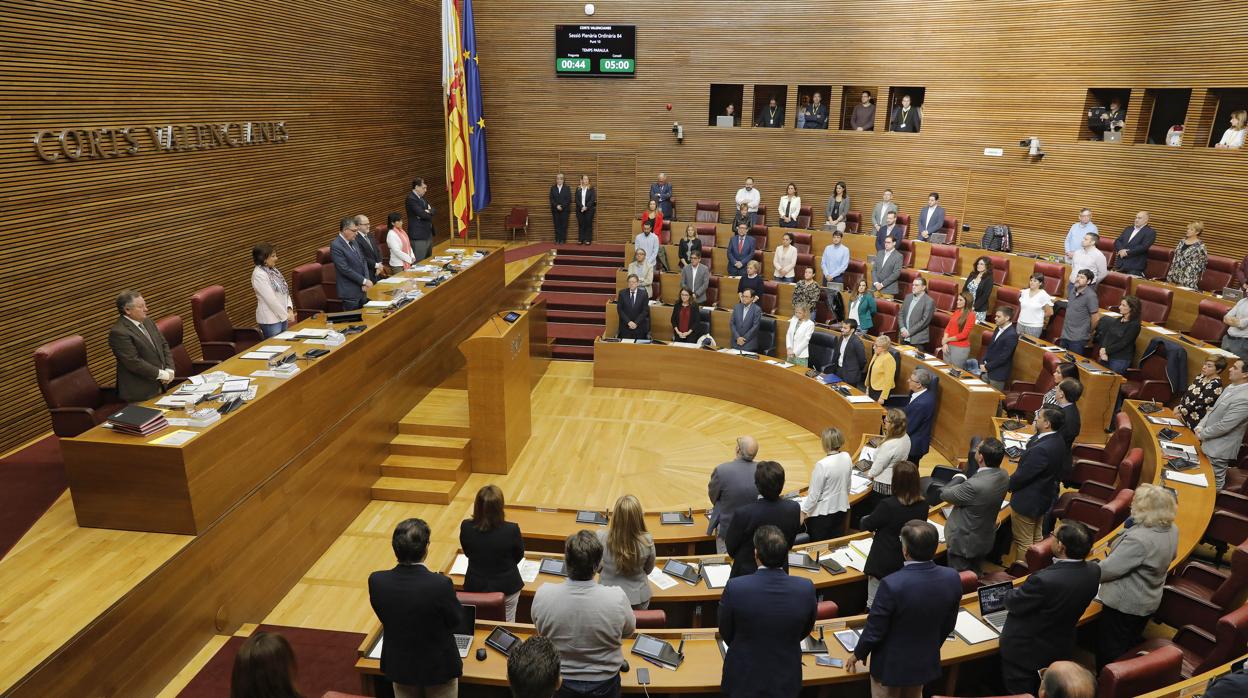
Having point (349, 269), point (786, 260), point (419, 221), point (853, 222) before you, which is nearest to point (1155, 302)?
point (786, 260)

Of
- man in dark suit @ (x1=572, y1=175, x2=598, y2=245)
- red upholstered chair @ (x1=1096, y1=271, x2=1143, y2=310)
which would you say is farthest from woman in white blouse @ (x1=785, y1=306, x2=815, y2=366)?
man in dark suit @ (x1=572, y1=175, x2=598, y2=245)

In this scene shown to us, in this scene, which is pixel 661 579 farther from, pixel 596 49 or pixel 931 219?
pixel 596 49

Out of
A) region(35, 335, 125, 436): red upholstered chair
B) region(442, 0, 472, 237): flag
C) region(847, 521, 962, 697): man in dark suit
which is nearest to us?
region(847, 521, 962, 697): man in dark suit

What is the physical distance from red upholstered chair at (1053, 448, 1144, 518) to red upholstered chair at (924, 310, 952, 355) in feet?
9.44

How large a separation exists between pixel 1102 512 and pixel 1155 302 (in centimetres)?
426

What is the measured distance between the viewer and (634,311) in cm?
884

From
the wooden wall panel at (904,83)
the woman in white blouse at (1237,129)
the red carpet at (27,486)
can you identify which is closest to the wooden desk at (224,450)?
the red carpet at (27,486)

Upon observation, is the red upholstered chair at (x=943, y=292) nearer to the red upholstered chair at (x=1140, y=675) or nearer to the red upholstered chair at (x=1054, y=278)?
the red upholstered chair at (x=1054, y=278)

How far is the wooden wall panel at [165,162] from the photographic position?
203 inches

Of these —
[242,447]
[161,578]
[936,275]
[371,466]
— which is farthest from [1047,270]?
[161,578]

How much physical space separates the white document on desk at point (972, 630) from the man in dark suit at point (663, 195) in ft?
29.4

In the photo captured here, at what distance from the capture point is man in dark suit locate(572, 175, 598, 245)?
12.5m

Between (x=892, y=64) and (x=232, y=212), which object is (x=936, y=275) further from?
(x=232, y=212)

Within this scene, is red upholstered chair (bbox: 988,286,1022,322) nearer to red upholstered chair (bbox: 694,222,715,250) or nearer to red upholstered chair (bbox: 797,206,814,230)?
red upholstered chair (bbox: 797,206,814,230)
